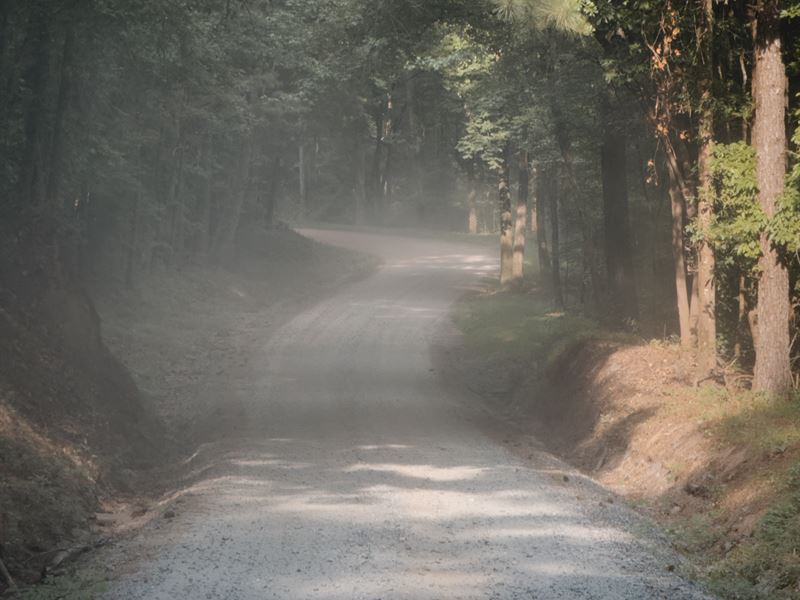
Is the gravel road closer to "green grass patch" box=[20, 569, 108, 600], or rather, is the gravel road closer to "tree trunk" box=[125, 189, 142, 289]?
"green grass patch" box=[20, 569, 108, 600]

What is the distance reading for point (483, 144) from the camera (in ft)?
120

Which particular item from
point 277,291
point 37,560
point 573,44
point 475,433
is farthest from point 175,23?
point 277,291

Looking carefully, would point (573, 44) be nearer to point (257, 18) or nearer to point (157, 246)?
point (257, 18)

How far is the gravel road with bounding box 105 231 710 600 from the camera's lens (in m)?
8.41

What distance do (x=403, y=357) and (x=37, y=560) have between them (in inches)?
634

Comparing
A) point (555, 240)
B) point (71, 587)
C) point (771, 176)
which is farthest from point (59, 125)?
point (555, 240)

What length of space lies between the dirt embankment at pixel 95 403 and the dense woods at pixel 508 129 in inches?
44.8

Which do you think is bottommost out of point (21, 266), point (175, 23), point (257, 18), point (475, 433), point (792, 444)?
point (475, 433)

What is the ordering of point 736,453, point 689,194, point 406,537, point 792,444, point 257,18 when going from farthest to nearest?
point 257,18
point 689,194
point 736,453
point 792,444
point 406,537

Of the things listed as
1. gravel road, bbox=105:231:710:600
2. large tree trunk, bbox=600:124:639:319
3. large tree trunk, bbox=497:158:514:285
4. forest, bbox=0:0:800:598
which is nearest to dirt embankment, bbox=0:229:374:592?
forest, bbox=0:0:800:598

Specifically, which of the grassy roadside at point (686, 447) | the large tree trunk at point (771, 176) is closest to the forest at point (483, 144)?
the large tree trunk at point (771, 176)

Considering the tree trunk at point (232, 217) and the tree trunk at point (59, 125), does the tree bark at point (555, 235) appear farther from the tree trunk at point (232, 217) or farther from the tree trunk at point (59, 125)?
the tree trunk at point (59, 125)

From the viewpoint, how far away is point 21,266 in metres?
17.9

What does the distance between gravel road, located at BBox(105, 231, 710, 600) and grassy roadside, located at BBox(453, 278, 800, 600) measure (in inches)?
22.7
